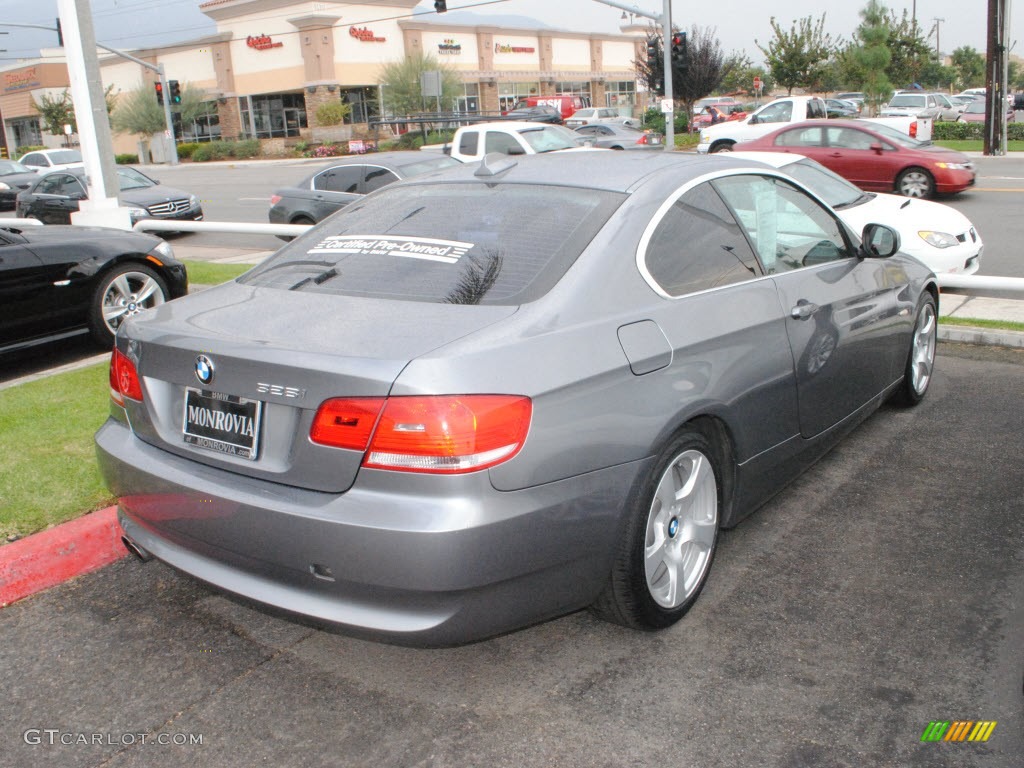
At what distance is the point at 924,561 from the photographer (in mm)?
3961

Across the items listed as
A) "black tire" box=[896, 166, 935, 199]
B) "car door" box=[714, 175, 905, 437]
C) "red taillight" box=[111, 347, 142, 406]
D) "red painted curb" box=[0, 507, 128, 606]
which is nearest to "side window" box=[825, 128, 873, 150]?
"black tire" box=[896, 166, 935, 199]

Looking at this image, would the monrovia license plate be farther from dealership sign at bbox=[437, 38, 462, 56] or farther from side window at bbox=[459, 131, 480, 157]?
dealership sign at bbox=[437, 38, 462, 56]

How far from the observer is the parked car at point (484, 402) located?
2.76 metres

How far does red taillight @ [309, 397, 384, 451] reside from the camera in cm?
276

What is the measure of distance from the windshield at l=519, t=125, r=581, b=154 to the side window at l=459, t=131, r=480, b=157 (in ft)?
2.92

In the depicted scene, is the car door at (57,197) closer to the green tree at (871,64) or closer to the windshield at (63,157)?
the windshield at (63,157)

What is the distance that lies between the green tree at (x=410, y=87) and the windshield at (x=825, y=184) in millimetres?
52988

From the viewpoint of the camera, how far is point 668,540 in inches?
135

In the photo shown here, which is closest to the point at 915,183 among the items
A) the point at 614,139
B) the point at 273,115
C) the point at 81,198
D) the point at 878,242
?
the point at 614,139

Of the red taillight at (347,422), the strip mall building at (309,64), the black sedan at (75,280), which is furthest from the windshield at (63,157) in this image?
the red taillight at (347,422)

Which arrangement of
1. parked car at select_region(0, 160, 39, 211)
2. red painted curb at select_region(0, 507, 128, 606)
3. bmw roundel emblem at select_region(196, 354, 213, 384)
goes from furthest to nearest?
parked car at select_region(0, 160, 39, 211), red painted curb at select_region(0, 507, 128, 606), bmw roundel emblem at select_region(196, 354, 213, 384)

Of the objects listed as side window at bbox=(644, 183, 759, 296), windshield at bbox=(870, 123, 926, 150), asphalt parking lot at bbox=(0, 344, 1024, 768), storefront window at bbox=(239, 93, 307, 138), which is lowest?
asphalt parking lot at bbox=(0, 344, 1024, 768)

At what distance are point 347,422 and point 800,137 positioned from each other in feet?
56.9

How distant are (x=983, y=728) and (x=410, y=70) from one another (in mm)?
61328
